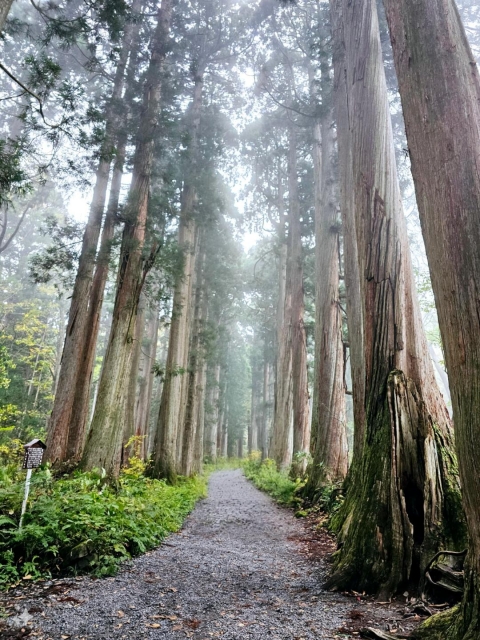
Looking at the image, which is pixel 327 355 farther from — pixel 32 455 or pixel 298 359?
pixel 32 455

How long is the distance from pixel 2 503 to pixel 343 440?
21.2 feet

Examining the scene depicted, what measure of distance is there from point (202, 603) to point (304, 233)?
13046 mm

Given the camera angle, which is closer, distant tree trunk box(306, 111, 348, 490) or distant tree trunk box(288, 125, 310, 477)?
distant tree trunk box(306, 111, 348, 490)

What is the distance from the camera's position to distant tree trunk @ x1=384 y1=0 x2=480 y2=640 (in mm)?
A: 1891

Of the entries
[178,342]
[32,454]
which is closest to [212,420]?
[178,342]

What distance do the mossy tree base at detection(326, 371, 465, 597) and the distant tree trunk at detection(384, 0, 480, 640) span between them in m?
1.16

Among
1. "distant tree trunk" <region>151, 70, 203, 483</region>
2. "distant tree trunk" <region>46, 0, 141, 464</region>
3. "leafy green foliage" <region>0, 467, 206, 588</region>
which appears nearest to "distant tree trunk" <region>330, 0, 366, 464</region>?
"leafy green foliage" <region>0, 467, 206, 588</region>

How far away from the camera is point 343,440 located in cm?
835

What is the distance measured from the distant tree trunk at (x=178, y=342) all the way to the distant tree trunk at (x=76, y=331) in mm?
2396

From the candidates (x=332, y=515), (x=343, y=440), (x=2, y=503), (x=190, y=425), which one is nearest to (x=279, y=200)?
(x=190, y=425)

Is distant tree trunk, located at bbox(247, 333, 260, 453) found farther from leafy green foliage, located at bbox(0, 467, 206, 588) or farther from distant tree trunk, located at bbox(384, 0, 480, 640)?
distant tree trunk, located at bbox(384, 0, 480, 640)

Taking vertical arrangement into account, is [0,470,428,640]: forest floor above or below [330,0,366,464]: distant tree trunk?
below

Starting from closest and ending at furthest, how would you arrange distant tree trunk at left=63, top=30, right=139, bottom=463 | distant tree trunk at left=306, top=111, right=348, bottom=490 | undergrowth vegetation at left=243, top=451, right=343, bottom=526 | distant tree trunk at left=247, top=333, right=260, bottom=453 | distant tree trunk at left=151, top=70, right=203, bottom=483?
undergrowth vegetation at left=243, top=451, right=343, bottom=526
distant tree trunk at left=306, top=111, right=348, bottom=490
distant tree trunk at left=63, top=30, right=139, bottom=463
distant tree trunk at left=151, top=70, right=203, bottom=483
distant tree trunk at left=247, top=333, right=260, bottom=453

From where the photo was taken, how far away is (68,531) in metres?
4.15
